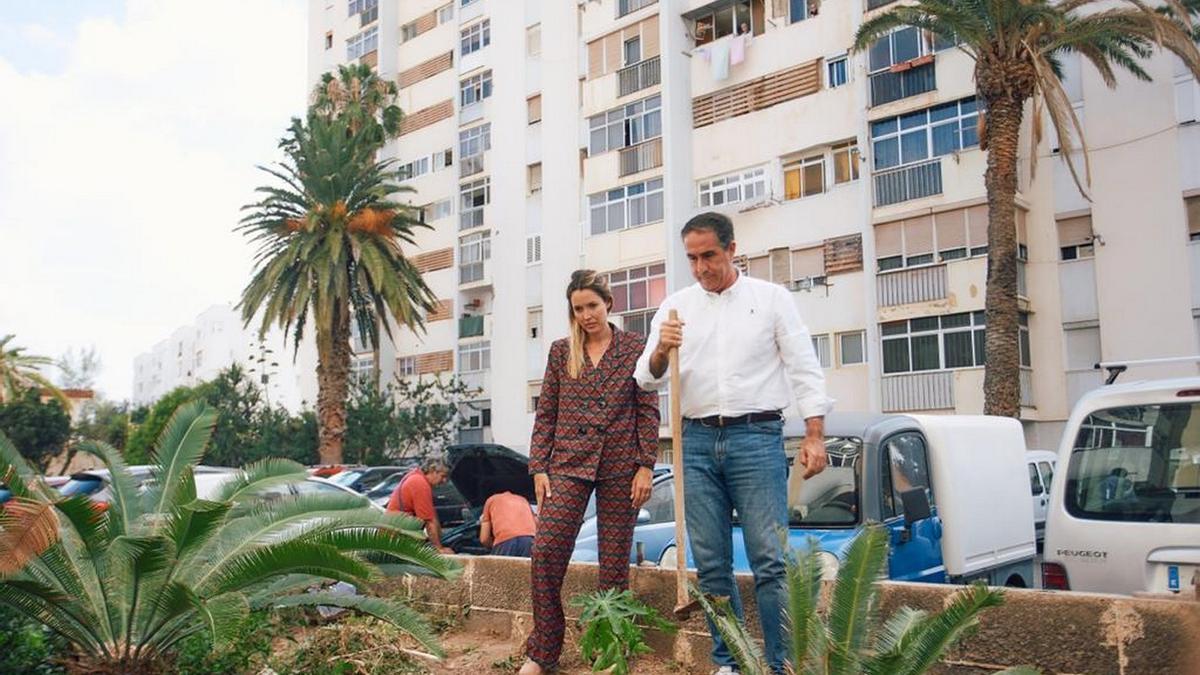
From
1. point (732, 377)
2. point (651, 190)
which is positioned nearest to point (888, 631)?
point (732, 377)

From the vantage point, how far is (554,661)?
5438mm

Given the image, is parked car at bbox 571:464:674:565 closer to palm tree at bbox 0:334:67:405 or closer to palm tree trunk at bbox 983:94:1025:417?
palm tree trunk at bbox 983:94:1025:417

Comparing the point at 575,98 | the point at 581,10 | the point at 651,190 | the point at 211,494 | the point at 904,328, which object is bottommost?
the point at 211,494

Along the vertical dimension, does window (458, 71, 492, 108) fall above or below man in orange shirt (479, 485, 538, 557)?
above

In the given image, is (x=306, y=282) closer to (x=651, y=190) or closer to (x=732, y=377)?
(x=651, y=190)

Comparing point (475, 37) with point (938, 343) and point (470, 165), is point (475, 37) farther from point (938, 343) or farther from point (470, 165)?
point (938, 343)

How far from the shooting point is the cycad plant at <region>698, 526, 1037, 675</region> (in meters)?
3.76

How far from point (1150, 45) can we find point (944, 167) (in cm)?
500

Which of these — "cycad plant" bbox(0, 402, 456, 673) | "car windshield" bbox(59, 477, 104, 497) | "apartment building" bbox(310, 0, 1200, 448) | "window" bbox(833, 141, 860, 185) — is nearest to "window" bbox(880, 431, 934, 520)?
"cycad plant" bbox(0, 402, 456, 673)

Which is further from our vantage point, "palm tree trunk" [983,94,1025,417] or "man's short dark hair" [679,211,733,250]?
"palm tree trunk" [983,94,1025,417]

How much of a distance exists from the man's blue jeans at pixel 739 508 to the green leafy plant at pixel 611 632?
44cm

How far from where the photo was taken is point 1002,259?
68.4 ft

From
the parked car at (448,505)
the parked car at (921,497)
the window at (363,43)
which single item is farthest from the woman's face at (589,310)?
the window at (363,43)

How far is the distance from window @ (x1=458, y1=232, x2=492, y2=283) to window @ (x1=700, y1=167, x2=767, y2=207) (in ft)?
36.5
